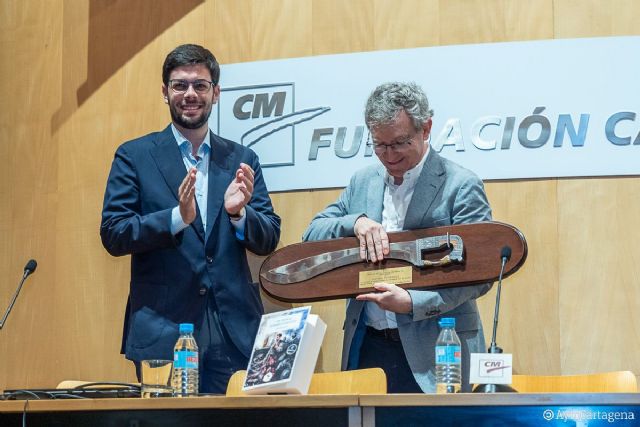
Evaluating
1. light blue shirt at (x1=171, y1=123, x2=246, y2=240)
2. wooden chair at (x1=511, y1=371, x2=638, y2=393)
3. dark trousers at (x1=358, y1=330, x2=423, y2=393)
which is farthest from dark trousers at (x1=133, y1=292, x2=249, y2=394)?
wooden chair at (x1=511, y1=371, x2=638, y2=393)

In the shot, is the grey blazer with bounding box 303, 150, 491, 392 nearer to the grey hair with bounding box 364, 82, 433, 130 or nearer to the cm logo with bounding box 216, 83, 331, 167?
the grey hair with bounding box 364, 82, 433, 130

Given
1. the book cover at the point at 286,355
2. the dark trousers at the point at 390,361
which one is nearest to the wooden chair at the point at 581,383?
the dark trousers at the point at 390,361

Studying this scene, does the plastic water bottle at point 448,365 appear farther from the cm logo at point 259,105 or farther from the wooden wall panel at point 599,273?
the cm logo at point 259,105

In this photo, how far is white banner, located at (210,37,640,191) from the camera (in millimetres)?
4297

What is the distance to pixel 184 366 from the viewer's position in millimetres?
3252

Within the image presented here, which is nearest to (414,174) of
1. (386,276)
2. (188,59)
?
(386,276)

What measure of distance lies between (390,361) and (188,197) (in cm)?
90

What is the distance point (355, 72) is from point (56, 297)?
1.66 m

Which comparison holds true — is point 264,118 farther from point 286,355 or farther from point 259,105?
point 286,355

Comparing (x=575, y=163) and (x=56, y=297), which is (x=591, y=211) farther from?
(x=56, y=297)

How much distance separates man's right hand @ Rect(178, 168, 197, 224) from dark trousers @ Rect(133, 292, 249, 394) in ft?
1.30

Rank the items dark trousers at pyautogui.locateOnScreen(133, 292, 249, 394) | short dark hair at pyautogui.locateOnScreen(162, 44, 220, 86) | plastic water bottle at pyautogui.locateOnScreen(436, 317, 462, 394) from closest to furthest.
Result: plastic water bottle at pyautogui.locateOnScreen(436, 317, 462, 394), dark trousers at pyautogui.locateOnScreen(133, 292, 249, 394), short dark hair at pyautogui.locateOnScreen(162, 44, 220, 86)

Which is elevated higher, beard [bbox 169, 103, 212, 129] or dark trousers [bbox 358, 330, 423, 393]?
beard [bbox 169, 103, 212, 129]

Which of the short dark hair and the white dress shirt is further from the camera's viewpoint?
the short dark hair
